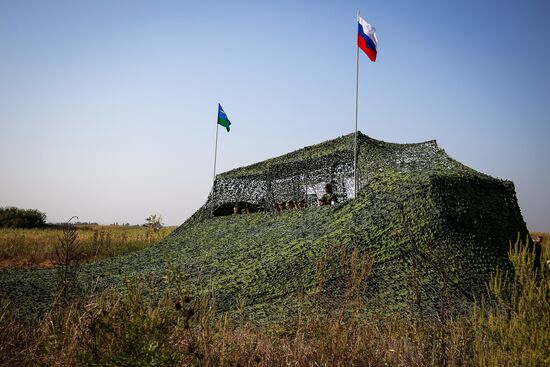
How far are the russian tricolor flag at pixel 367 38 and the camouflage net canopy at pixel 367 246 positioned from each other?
8.27 feet

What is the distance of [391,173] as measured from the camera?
1166 cm

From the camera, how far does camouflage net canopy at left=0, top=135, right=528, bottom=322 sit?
874 centimetres

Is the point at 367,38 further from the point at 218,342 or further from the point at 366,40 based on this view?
the point at 218,342

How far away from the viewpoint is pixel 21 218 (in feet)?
113

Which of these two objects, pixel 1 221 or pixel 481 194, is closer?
pixel 481 194

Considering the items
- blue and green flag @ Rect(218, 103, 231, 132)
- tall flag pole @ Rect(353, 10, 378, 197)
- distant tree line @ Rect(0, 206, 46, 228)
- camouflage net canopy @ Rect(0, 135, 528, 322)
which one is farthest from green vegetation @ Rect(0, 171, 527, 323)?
distant tree line @ Rect(0, 206, 46, 228)

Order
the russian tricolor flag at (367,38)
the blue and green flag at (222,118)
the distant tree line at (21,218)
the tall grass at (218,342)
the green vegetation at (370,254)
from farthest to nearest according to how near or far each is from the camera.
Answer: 1. the distant tree line at (21,218)
2. the blue and green flag at (222,118)
3. the russian tricolor flag at (367,38)
4. the green vegetation at (370,254)
5. the tall grass at (218,342)

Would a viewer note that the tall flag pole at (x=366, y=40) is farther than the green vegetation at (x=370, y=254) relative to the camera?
Yes

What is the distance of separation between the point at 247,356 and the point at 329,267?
4.77 m

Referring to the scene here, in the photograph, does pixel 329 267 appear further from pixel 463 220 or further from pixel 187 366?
pixel 187 366

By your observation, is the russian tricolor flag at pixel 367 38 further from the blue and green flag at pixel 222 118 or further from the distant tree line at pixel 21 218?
the distant tree line at pixel 21 218

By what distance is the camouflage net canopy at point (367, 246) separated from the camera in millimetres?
8742

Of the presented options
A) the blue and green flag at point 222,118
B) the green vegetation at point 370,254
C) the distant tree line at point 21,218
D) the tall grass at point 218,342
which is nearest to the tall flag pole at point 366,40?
the green vegetation at point 370,254

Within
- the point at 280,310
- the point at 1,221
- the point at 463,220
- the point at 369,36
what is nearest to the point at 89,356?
the point at 280,310
